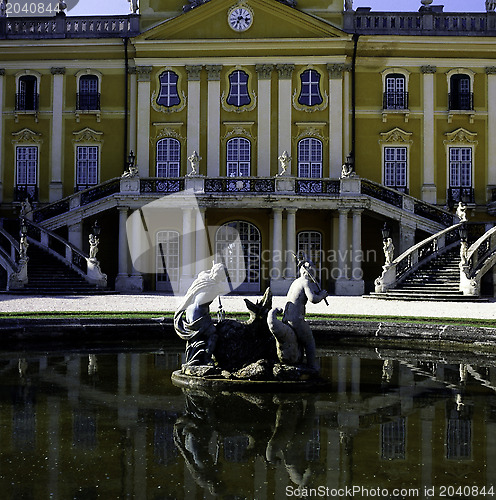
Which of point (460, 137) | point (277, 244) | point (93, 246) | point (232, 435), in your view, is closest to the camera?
point (232, 435)

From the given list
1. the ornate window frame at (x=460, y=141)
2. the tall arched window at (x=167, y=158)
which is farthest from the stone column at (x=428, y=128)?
the tall arched window at (x=167, y=158)

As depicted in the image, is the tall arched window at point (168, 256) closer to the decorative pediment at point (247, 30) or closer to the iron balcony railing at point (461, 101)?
the decorative pediment at point (247, 30)

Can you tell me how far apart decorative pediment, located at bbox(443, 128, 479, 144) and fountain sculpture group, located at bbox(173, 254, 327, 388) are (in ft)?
80.0

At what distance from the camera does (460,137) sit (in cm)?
3278

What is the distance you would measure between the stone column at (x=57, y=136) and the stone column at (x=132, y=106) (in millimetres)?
3272

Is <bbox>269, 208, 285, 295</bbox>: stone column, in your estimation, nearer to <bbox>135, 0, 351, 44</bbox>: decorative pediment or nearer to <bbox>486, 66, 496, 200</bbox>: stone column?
<bbox>135, 0, 351, 44</bbox>: decorative pediment

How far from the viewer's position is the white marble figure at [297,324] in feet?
33.4

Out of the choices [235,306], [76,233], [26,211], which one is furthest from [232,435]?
[26,211]

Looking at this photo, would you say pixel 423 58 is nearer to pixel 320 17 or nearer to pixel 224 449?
pixel 320 17

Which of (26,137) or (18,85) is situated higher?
(18,85)

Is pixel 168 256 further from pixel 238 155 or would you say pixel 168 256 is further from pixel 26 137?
pixel 26 137

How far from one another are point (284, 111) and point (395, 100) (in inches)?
204

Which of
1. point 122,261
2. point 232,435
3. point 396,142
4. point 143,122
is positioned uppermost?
point 143,122

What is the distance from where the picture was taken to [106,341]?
14469mm
